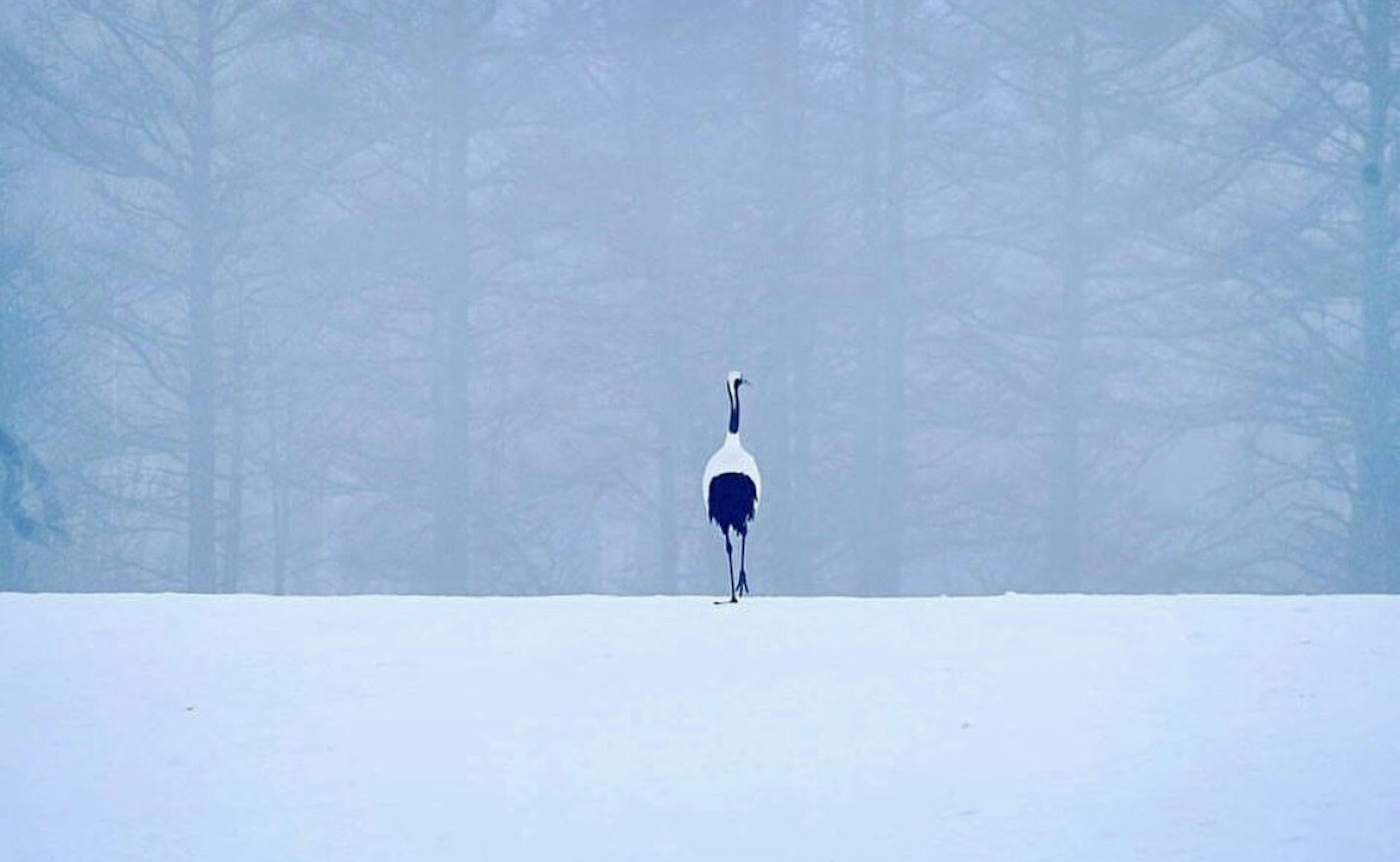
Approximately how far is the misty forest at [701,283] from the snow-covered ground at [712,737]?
13466mm

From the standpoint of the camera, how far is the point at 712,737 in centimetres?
612

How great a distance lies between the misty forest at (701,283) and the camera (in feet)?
72.5

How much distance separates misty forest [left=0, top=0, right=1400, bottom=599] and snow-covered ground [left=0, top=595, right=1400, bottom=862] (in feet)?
44.2

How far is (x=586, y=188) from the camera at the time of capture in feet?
76.3

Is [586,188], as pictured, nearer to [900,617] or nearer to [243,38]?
[243,38]

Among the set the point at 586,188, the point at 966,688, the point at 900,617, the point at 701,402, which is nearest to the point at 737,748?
the point at 966,688

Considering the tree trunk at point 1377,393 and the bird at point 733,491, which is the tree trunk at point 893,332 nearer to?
the tree trunk at point 1377,393

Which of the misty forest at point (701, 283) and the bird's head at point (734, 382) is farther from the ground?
the misty forest at point (701, 283)

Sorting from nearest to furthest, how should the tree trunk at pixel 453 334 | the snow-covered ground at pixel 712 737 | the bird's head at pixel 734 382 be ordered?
the snow-covered ground at pixel 712 737 → the bird's head at pixel 734 382 → the tree trunk at pixel 453 334

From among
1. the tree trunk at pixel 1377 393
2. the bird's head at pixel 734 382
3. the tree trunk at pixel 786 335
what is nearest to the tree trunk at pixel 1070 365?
the tree trunk at pixel 786 335

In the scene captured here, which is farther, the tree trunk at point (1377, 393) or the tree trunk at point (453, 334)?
the tree trunk at point (453, 334)

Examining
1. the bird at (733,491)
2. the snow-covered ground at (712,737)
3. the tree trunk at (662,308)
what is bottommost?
the snow-covered ground at (712,737)

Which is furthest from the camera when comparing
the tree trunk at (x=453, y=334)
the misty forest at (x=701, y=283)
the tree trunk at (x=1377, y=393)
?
the misty forest at (x=701, y=283)

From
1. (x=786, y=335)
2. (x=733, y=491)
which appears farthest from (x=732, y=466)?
(x=786, y=335)
